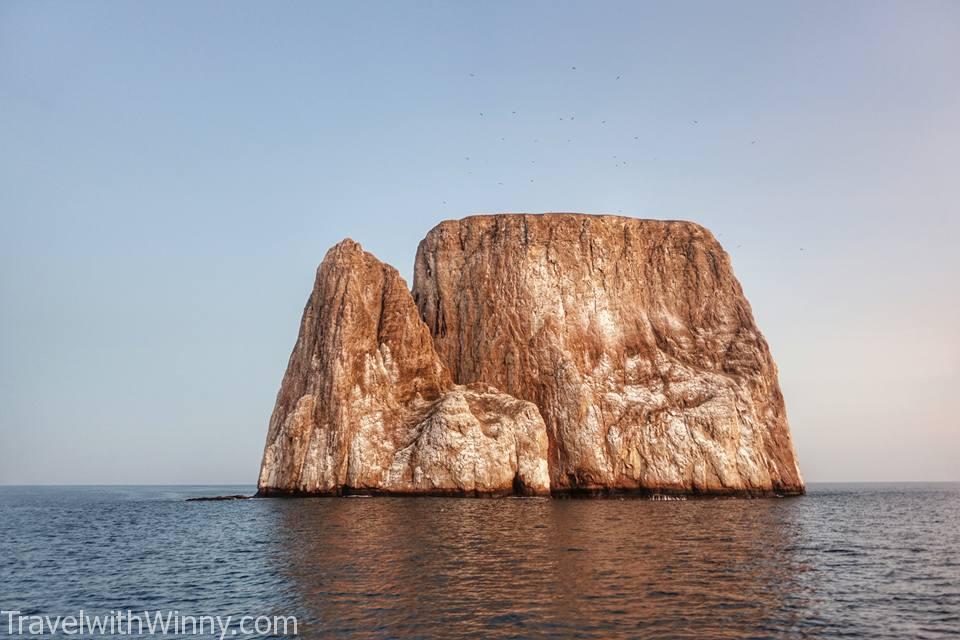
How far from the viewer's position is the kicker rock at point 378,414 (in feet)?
236

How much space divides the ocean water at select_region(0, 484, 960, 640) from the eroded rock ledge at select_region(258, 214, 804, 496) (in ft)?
74.5

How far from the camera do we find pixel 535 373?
87375mm


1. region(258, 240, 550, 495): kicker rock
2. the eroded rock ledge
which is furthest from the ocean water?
the eroded rock ledge

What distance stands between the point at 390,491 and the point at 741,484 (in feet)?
126

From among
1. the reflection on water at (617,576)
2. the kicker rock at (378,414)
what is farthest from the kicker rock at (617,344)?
the reflection on water at (617,576)

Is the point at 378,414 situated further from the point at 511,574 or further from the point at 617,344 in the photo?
the point at 511,574

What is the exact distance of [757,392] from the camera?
8388cm

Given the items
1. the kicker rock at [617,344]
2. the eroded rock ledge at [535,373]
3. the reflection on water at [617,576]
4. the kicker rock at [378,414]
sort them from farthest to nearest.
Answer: the kicker rock at [617,344] → the eroded rock ledge at [535,373] → the kicker rock at [378,414] → the reflection on water at [617,576]

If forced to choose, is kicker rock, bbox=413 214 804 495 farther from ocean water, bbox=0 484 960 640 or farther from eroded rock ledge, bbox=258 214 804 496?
ocean water, bbox=0 484 960 640

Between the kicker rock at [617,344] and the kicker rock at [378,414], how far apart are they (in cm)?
707

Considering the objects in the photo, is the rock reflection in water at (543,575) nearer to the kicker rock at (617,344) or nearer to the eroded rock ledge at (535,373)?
the eroded rock ledge at (535,373)

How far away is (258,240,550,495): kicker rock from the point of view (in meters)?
72.1

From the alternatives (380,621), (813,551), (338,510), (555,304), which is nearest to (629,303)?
(555,304)

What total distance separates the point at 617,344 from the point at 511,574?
66380 millimetres
